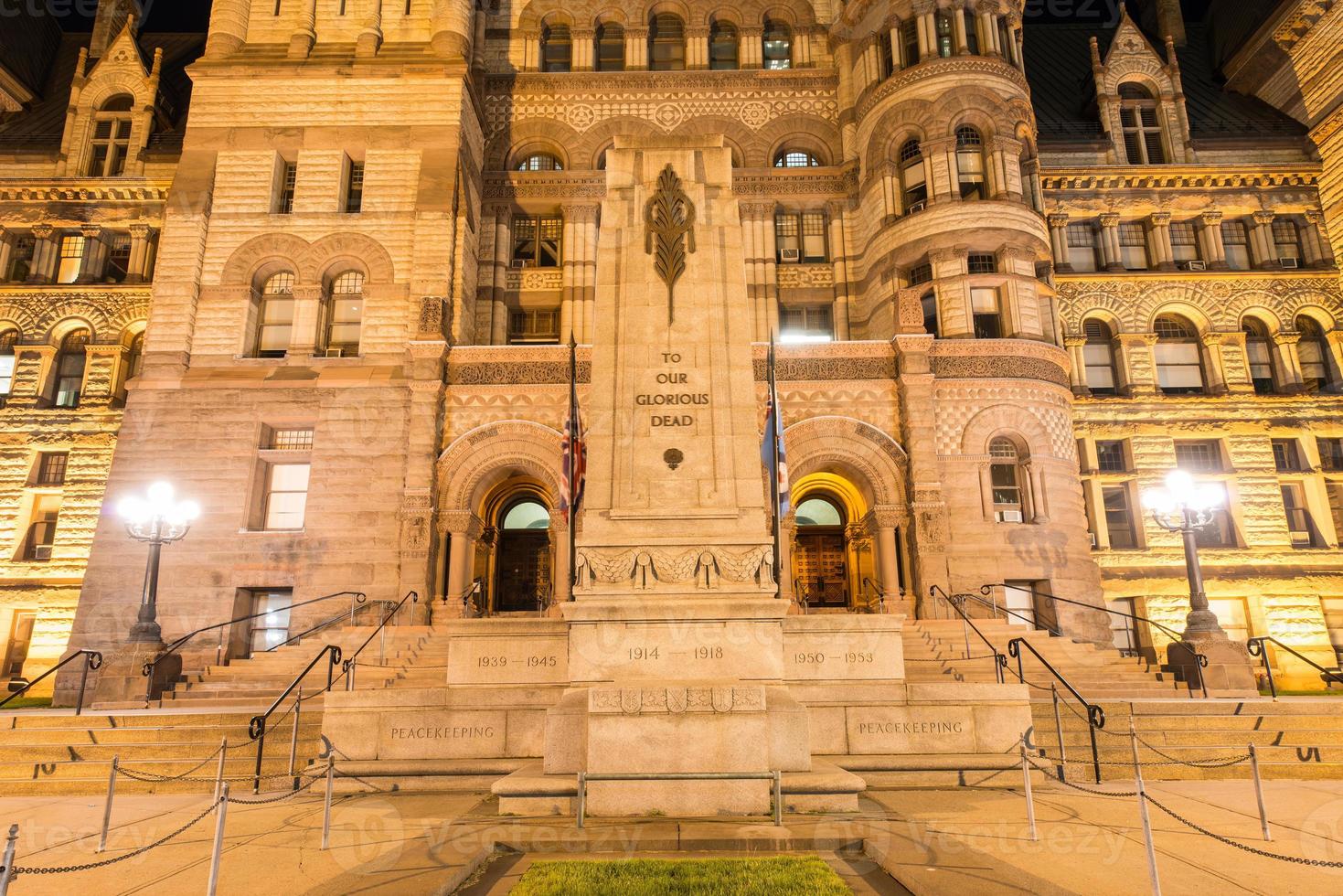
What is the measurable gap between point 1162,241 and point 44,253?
41.5 m

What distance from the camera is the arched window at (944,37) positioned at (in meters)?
27.8

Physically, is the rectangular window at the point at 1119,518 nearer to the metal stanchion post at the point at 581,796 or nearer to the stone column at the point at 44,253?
the metal stanchion post at the point at 581,796

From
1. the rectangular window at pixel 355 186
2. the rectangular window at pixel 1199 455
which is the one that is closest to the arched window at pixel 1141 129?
the rectangular window at pixel 1199 455

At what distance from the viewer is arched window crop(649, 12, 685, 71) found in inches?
1280

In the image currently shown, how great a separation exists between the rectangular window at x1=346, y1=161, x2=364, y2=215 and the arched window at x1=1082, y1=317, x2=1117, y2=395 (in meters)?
25.8

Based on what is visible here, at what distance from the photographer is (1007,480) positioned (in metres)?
24.0

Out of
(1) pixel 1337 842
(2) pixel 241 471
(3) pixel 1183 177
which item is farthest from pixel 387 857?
(3) pixel 1183 177

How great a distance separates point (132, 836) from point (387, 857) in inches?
134

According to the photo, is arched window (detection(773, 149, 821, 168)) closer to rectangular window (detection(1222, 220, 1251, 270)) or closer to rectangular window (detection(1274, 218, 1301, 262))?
rectangular window (detection(1222, 220, 1251, 270))

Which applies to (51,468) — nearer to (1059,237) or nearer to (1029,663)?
(1029,663)

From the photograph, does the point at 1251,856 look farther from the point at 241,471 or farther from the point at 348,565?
the point at 241,471

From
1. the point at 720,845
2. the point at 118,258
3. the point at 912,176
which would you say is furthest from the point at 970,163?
the point at 118,258

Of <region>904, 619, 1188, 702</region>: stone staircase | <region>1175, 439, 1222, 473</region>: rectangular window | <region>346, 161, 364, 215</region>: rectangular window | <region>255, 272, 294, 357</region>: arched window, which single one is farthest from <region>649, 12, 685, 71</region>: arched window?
<region>904, 619, 1188, 702</region>: stone staircase

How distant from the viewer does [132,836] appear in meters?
8.67
